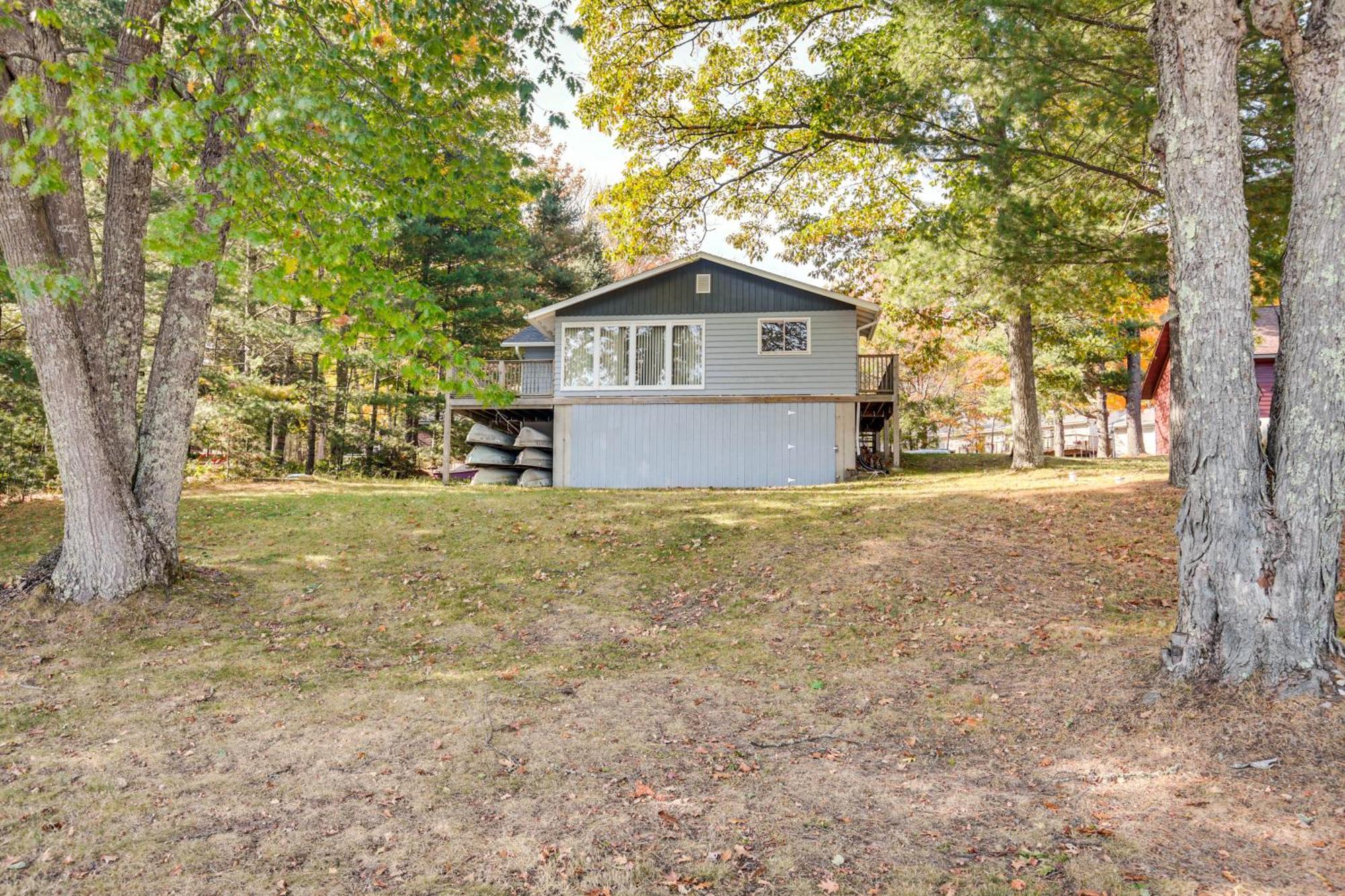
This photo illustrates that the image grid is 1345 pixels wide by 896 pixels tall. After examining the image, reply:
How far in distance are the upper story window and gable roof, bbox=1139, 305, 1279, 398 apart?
10.2m

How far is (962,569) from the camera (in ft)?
26.0

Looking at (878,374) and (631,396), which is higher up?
(878,374)

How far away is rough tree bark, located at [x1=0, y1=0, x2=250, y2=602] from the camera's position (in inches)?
244

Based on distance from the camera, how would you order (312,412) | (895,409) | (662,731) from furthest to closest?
(312,412)
(895,409)
(662,731)

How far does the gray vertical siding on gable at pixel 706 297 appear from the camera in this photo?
17031 millimetres

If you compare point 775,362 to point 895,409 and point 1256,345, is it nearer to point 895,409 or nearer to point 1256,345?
point 895,409

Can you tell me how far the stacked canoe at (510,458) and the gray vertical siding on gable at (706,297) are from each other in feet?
11.0

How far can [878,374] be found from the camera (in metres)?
18.8

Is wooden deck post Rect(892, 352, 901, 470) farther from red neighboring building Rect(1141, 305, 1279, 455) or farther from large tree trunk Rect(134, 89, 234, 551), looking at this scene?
large tree trunk Rect(134, 89, 234, 551)

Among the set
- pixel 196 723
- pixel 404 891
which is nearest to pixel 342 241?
pixel 196 723

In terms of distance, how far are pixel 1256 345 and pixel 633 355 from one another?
49.7 feet

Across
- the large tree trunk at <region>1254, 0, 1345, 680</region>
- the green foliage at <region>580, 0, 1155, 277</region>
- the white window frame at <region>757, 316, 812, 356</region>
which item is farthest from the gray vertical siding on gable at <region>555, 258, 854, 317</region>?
the large tree trunk at <region>1254, 0, 1345, 680</region>

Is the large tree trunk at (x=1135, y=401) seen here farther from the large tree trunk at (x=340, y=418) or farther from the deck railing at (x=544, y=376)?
the large tree trunk at (x=340, y=418)

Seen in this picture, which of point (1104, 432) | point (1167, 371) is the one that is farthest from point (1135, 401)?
point (1167, 371)
